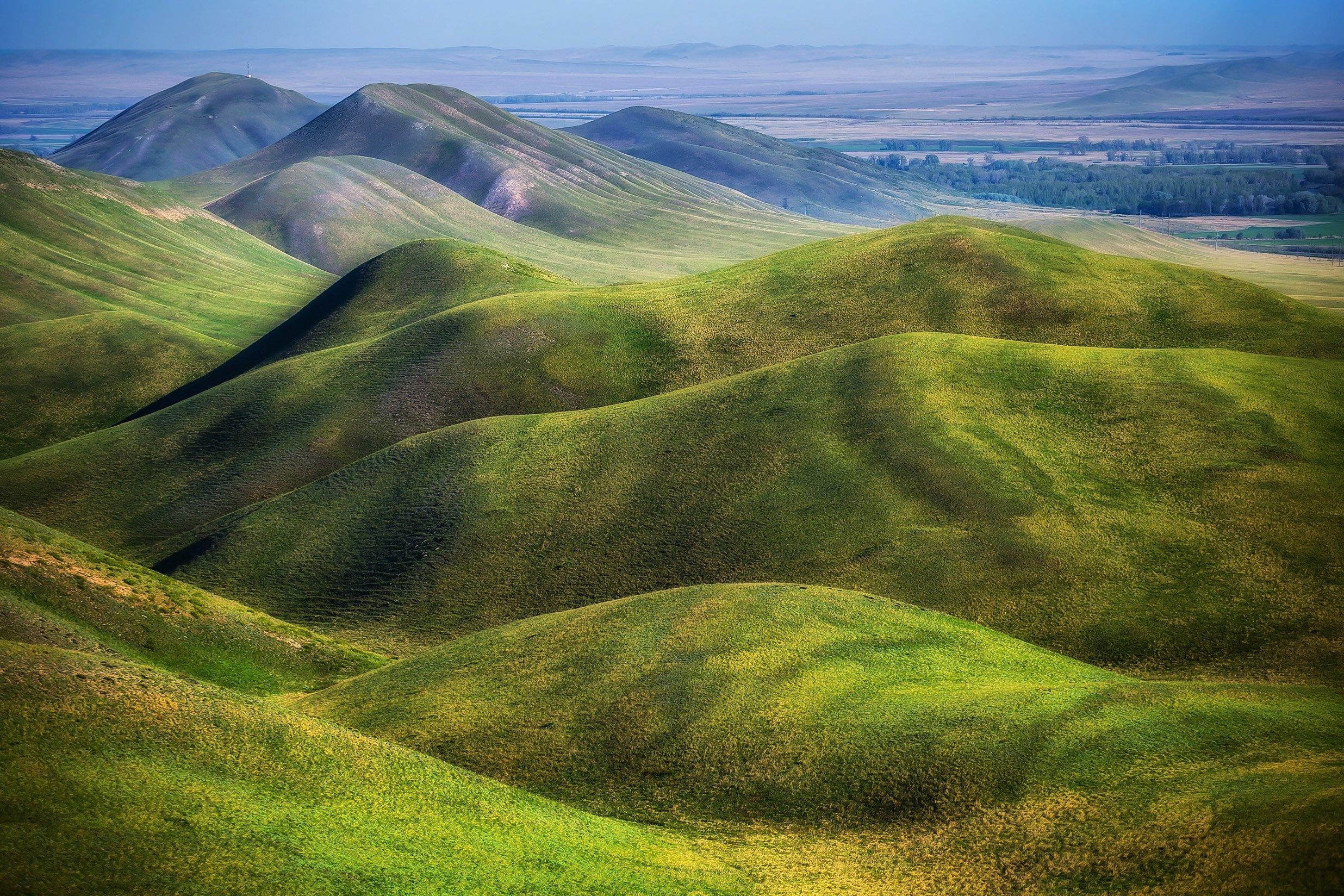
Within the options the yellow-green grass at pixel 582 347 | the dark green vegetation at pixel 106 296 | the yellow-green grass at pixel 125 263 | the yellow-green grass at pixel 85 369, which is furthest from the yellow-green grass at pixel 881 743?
the yellow-green grass at pixel 125 263

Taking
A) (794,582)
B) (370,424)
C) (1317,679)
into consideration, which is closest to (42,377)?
(370,424)

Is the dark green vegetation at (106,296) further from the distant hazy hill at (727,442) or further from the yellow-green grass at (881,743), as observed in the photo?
the yellow-green grass at (881,743)

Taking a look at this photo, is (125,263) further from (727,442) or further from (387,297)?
(727,442)

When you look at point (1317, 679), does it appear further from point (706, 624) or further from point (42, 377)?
point (42, 377)

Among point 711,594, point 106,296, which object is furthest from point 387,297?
point 711,594

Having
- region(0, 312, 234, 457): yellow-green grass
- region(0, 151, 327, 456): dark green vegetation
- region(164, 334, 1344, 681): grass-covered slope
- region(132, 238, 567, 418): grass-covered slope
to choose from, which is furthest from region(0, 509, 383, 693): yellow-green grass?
region(0, 151, 327, 456): dark green vegetation
